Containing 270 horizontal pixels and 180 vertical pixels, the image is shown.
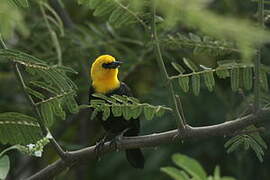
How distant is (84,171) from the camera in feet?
16.8

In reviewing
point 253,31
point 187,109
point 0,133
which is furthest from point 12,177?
point 253,31

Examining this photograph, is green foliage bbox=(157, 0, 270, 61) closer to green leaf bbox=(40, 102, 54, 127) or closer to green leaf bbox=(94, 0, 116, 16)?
green leaf bbox=(94, 0, 116, 16)

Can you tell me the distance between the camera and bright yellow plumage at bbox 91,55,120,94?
427 centimetres

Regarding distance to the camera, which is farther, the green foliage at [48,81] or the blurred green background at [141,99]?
the blurred green background at [141,99]

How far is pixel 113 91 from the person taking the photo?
420 cm

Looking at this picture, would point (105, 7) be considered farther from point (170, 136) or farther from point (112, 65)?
point (112, 65)

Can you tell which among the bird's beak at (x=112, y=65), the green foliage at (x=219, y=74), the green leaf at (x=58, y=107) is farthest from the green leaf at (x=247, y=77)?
the bird's beak at (x=112, y=65)

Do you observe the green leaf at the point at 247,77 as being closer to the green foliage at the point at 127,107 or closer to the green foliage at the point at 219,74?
the green foliage at the point at 219,74

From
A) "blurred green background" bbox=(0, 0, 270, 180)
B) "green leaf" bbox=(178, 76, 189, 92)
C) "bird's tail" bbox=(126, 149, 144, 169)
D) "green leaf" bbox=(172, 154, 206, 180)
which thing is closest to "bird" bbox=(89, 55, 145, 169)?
"bird's tail" bbox=(126, 149, 144, 169)

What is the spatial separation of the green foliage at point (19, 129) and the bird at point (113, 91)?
71.6 inches

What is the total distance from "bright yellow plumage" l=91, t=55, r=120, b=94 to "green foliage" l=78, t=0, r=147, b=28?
1964mm

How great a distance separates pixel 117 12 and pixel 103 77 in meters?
2.20

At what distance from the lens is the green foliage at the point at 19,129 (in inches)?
90.9

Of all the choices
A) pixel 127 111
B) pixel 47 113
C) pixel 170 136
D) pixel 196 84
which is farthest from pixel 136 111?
pixel 47 113
